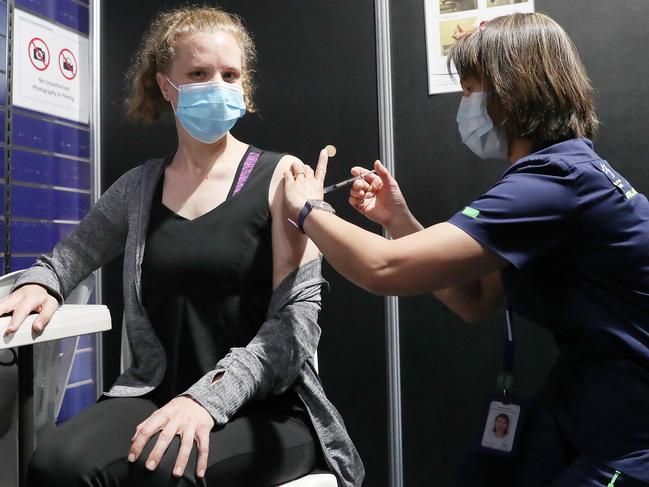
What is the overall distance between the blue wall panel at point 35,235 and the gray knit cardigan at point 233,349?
0.60m

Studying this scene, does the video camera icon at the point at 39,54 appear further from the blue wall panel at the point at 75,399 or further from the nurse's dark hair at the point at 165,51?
the blue wall panel at the point at 75,399

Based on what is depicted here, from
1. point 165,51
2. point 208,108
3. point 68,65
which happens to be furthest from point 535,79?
point 68,65

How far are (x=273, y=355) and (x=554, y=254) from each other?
0.54 m

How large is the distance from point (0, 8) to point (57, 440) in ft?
4.79

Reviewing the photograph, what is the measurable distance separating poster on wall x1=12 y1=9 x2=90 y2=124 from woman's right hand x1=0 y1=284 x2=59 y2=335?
0.94 metres

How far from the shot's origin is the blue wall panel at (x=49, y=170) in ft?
6.86

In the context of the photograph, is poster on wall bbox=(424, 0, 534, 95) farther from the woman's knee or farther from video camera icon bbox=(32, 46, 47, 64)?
the woman's knee

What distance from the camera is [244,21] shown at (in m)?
2.28

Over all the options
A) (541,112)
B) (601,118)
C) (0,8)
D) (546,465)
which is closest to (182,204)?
(541,112)

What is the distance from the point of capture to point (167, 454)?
108 cm

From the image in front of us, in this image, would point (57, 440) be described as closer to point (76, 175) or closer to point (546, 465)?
point (546, 465)

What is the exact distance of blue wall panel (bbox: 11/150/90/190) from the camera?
209 centimetres

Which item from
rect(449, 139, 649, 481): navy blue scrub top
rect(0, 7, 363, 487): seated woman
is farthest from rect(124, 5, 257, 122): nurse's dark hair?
rect(449, 139, 649, 481): navy blue scrub top

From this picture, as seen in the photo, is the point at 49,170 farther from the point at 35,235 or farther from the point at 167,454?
the point at 167,454
